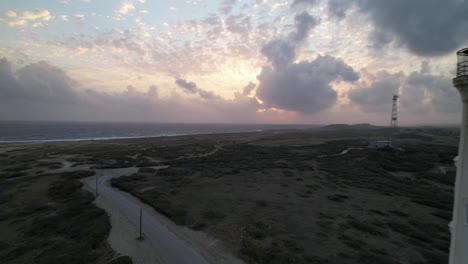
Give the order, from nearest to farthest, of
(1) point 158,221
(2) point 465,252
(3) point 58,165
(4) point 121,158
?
1. (2) point 465,252
2. (1) point 158,221
3. (3) point 58,165
4. (4) point 121,158

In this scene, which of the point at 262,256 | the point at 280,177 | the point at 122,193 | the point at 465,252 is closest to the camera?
the point at 465,252

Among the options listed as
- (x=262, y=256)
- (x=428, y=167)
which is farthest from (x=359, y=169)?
(x=262, y=256)

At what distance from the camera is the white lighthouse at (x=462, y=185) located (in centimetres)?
785

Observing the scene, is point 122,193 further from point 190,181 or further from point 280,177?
point 280,177

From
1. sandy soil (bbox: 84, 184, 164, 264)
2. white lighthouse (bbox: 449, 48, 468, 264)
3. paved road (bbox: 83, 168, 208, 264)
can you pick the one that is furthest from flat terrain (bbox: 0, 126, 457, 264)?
white lighthouse (bbox: 449, 48, 468, 264)

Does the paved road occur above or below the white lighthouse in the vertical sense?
below

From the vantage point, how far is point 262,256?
16359 mm

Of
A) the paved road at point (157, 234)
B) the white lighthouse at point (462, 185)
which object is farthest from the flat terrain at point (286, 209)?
the white lighthouse at point (462, 185)

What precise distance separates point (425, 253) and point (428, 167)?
150 feet

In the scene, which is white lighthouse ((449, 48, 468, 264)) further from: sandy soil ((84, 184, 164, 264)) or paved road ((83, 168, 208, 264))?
sandy soil ((84, 184, 164, 264))

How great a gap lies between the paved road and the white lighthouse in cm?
1386

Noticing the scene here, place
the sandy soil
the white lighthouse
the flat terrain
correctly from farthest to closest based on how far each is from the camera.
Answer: the flat terrain
the sandy soil
the white lighthouse

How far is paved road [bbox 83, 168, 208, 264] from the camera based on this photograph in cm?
1648

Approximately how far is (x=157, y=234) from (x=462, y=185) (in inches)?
819
